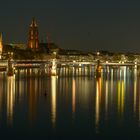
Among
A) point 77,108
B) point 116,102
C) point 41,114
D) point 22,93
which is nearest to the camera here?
point 41,114

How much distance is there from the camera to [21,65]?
69.2 m

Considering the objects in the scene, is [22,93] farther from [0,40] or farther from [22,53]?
[22,53]

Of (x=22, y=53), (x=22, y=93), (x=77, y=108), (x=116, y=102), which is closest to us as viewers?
(x=77, y=108)

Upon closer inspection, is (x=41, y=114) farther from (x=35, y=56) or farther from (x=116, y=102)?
(x=35, y=56)

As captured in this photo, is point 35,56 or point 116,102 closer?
point 116,102

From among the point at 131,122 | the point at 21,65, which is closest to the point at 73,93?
the point at 131,122

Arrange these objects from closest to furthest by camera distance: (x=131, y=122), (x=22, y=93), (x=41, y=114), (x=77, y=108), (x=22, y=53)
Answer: (x=131, y=122) < (x=41, y=114) < (x=77, y=108) < (x=22, y=93) < (x=22, y=53)

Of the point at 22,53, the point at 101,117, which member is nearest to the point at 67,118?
the point at 101,117

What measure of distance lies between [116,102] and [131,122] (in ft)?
19.6

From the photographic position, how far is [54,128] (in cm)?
1692

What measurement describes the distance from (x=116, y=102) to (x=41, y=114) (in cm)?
519

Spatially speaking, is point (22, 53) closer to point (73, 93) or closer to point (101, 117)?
point (73, 93)

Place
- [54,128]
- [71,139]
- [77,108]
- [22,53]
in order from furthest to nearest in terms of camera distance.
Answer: [22,53]
[77,108]
[54,128]
[71,139]

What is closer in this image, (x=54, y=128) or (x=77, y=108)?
(x=54, y=128)
